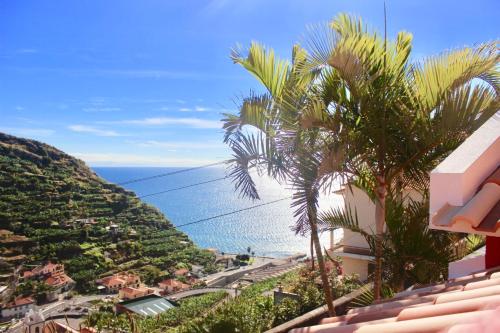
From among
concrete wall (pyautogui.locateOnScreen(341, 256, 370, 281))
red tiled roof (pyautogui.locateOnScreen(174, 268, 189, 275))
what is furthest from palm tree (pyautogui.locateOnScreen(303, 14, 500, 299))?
red tiled roof (pyautogui.locateOnScreen(174, 268, 189, 275))

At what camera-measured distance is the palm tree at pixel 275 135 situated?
3699 millimetres

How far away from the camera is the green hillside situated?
119ft

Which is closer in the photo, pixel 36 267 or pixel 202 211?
pixel 36 267

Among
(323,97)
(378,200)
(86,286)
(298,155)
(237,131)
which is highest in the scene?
(323,97)

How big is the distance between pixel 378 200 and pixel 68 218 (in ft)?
147

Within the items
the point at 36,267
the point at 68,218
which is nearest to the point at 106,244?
the point at 68,218

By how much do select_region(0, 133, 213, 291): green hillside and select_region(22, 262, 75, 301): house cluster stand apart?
133 cm

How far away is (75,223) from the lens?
4238cm

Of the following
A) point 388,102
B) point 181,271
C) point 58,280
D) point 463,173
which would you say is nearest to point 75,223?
point 58,280

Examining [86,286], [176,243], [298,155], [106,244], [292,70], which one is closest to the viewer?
[298,155]

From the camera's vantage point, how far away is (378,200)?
4.13 metres

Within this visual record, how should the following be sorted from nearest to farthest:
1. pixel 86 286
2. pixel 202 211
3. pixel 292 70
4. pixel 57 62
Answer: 1. pixel 292 70
2. pixel 86 286
3. pixel 57 62
4. pixel 202 211

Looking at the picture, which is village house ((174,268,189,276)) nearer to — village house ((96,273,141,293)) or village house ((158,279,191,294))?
village house ((158,279,191,294))

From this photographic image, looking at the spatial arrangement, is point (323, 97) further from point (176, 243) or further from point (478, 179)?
point (176, 243)
